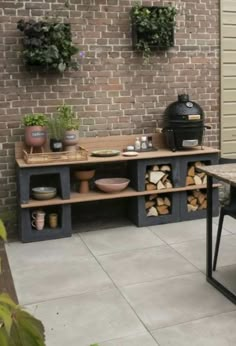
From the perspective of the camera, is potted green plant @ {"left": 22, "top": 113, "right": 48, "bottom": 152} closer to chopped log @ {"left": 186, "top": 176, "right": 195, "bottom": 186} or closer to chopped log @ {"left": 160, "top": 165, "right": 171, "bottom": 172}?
chopped log @ {"left": 160, "top": 165, "right": 171, "bottom": 172}

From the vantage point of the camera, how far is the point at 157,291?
121 inches

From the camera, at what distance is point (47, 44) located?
13.9ft

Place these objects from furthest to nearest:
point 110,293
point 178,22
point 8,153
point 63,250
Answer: point 178,22 → point 8,153 → point 63,250 → point 110,293

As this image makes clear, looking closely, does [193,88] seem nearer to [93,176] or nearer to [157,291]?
[93,176]

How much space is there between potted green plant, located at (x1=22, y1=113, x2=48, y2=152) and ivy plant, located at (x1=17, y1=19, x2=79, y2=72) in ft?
1.83

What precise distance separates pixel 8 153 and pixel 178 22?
96.4 inches

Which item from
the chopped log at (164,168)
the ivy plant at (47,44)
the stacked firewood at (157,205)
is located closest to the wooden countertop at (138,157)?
the chopped log at (164,168)

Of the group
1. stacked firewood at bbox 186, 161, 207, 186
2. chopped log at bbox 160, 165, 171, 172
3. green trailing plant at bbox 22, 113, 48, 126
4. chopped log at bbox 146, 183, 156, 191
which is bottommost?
chopped log at bbox 146, 183, 156, 191

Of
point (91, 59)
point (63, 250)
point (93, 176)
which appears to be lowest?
point (63, 250)

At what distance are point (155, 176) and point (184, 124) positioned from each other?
2.12 feet

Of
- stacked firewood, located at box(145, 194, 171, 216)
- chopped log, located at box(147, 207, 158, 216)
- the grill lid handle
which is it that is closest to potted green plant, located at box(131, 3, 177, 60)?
the grill lid handle

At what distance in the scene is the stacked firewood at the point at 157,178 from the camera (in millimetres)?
4559

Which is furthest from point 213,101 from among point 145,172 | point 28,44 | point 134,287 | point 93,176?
point 134,287

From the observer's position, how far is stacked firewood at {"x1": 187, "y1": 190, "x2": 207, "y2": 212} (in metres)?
4.79
